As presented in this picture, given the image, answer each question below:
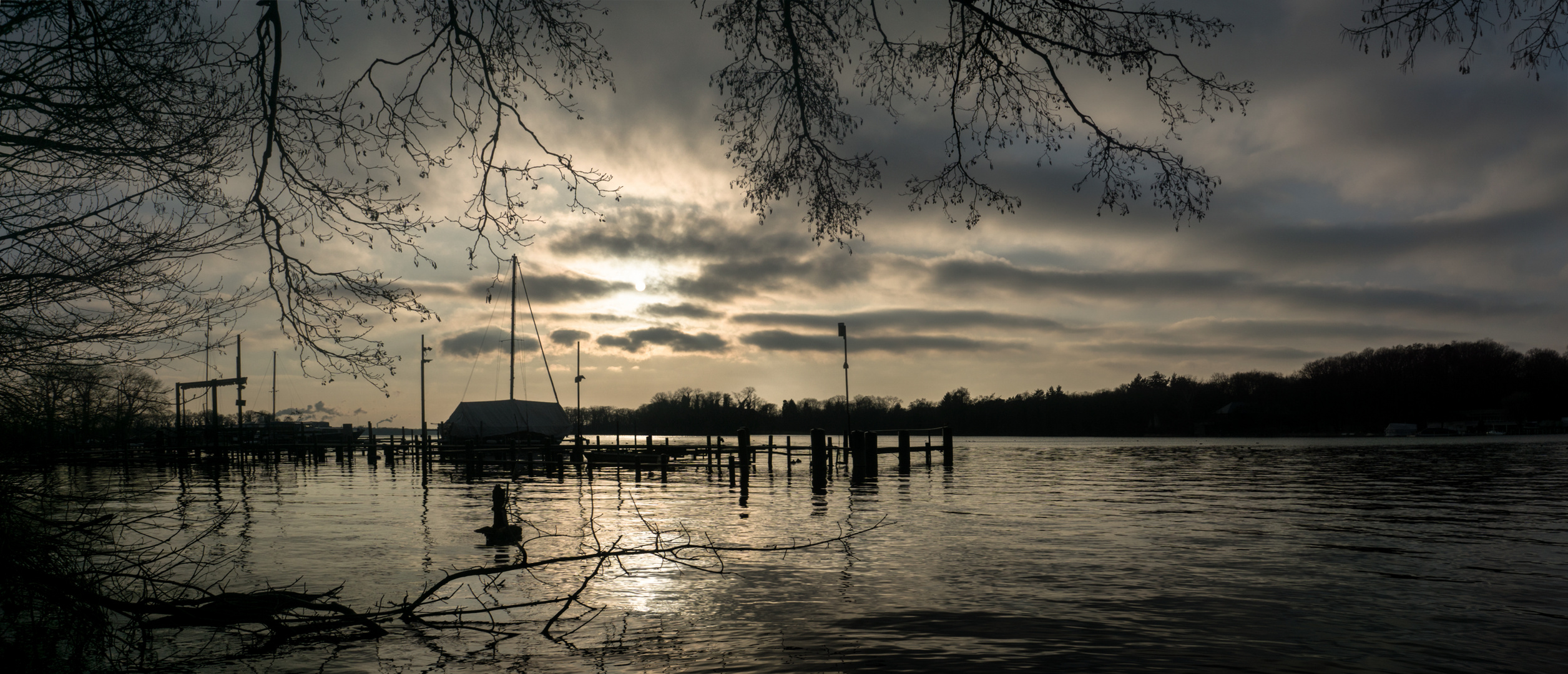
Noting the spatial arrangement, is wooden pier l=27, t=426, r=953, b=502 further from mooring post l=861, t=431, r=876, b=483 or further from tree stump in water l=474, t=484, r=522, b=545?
tree stump in water l=474, t=484, r=522, b=545

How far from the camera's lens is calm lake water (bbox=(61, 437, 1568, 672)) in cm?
809

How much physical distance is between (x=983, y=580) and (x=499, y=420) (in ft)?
141

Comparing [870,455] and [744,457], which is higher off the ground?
[744,457]

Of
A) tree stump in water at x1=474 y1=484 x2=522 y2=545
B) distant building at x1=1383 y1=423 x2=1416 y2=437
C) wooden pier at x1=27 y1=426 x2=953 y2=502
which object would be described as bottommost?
distant building at x1=1383 y1=423 x2=1416 y2=437

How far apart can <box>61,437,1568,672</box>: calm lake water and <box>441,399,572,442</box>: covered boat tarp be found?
2233 cm

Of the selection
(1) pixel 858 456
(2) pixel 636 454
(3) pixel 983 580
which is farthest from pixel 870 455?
(3) pixel 983 580

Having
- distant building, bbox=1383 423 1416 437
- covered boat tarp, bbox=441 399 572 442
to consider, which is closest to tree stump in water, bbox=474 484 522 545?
covered boat tarp, bbox=441 399 572 442

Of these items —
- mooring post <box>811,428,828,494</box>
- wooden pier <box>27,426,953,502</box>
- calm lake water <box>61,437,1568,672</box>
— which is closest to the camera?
calm lake water <box>61,437,1568,672</box>

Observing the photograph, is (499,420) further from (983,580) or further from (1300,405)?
(1300,405)

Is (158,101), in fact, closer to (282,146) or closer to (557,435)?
(282,146)

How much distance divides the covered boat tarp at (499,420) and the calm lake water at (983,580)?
73.3 ft

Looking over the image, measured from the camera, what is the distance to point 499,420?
1994 inches

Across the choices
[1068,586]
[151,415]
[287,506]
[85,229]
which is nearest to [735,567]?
[1068,586]

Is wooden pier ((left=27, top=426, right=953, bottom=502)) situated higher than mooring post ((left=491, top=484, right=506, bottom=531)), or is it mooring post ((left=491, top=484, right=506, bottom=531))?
mooring post ((left=491, top=484, right=506, bottom=531))
